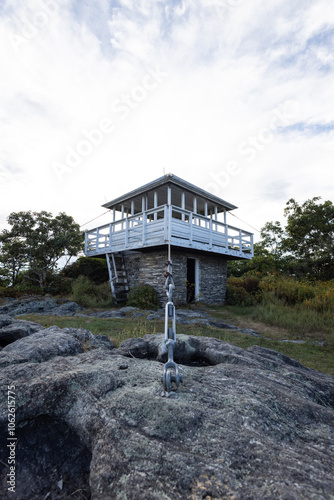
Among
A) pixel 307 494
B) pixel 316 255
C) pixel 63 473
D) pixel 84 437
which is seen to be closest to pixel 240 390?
pixel 307 494

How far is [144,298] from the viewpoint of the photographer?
11836 mm

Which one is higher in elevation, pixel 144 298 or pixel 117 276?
pixel 117 276

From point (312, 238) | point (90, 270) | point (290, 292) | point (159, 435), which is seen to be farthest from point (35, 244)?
point (312, 238)

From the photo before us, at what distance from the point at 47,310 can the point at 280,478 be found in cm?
1165

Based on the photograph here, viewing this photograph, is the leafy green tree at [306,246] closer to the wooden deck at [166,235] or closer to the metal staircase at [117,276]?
the wooden deck at [166,235]

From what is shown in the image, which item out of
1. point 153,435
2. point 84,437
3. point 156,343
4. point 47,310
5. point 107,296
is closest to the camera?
point 153,435

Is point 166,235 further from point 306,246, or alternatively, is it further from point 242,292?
point 306,246

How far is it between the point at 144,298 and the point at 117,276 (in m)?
2.98

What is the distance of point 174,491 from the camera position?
39.9 inches

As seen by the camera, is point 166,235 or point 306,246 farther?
point 306,246

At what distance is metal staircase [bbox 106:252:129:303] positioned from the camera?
45.5 feet

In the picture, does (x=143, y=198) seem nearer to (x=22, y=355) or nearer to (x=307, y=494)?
(x=22, y=355)

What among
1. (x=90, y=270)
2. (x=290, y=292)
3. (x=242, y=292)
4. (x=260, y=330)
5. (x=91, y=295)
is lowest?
(x=260, y=330)

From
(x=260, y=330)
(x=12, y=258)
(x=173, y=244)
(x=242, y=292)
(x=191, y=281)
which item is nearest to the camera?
(x=260, y=330)
